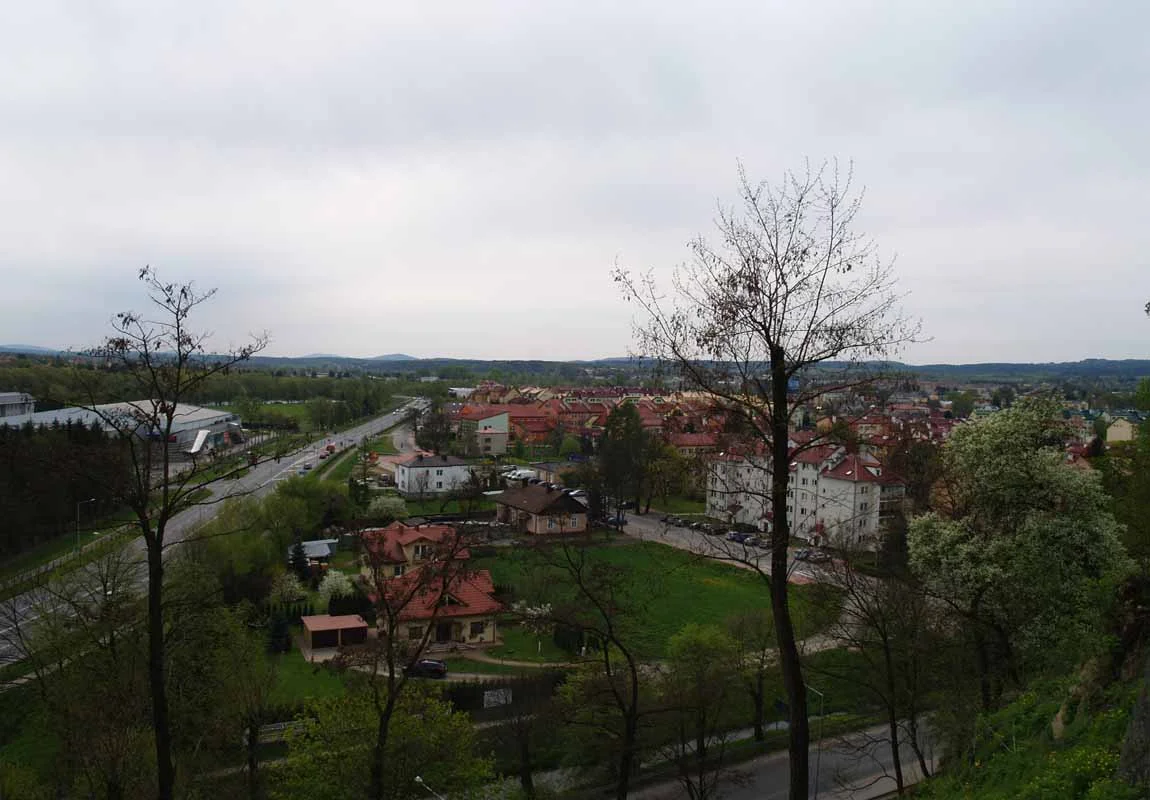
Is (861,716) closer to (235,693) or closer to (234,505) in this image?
(235,693)

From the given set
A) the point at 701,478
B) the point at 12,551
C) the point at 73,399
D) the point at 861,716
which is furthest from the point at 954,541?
the point at 12,551

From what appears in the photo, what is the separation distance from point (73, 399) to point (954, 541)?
1178 centimetres

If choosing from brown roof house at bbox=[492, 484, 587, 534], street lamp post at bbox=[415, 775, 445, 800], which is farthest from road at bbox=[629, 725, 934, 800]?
brown roof house at bbox=[492, 484, 587, 534]

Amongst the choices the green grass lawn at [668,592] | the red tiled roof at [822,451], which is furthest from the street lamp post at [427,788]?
the green grass lawn at [668,592]

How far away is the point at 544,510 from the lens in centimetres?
3173

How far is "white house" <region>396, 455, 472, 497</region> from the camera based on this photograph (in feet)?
133

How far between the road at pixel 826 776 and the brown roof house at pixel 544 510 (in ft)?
55.5

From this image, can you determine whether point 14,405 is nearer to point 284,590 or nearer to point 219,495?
point 219,495

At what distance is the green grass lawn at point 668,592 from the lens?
61.2ft

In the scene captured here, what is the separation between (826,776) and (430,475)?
3027cm

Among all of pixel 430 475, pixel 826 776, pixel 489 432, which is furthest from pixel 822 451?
pixel 489 432

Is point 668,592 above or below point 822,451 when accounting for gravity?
below

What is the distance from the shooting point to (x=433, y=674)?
675 inches

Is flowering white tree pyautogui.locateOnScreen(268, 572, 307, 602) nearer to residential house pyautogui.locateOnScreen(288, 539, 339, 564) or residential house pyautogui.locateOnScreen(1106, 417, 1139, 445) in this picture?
residential house pyautogui.locateOnScreen(288, 539, 339, 564)
